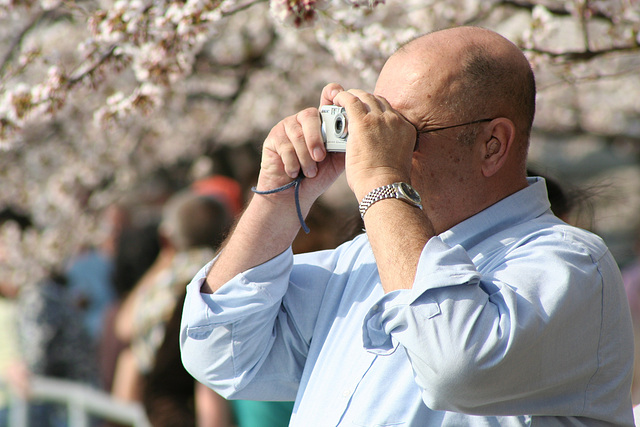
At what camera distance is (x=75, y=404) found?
4.54 metres

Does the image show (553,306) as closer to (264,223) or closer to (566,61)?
(264,223)

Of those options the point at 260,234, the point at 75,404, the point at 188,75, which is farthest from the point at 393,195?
the point at 75,404

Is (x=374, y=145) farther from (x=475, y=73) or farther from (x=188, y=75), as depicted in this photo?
(x=188, y=75)

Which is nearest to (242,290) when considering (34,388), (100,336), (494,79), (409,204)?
(409,204)

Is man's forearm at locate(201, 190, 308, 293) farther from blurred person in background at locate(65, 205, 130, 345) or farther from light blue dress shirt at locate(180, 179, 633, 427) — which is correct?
blurred person in background at locate(65, 205, 130, 345)

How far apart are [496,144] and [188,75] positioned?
224cm

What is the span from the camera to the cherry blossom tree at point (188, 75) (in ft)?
8.64

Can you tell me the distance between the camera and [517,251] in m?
1.42

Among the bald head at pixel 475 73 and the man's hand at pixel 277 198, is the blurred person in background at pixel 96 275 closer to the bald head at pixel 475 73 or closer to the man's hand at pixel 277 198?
the man's hand at pixel 277 198

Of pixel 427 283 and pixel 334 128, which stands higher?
pixel 334 128

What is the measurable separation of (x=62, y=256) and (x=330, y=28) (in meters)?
4.19

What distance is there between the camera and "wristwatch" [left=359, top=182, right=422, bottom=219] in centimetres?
136

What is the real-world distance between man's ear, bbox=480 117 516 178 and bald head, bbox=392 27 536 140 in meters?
0.03

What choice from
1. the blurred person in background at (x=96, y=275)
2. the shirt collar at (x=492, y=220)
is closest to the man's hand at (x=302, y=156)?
the shirt collar at (x=492, y=220)
